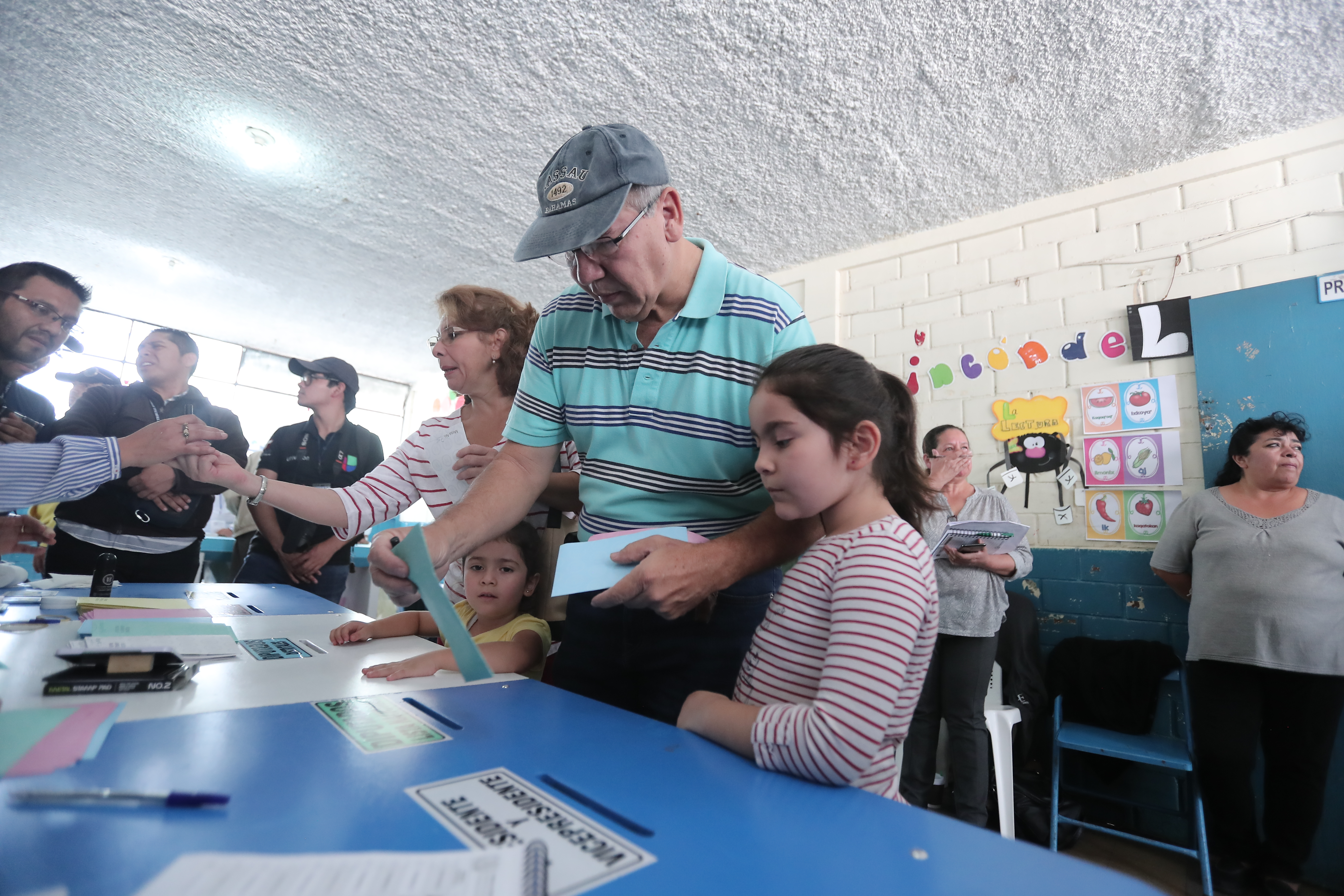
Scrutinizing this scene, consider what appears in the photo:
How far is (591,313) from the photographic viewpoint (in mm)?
1209

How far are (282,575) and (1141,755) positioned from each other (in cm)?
346

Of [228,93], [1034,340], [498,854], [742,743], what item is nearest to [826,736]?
[742,743]

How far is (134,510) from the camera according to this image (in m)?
2.30

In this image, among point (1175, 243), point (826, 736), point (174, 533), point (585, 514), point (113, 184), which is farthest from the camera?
point (113, 184)

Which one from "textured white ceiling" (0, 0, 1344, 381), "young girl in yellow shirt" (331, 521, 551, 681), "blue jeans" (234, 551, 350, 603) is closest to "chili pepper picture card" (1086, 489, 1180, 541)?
"textured white ceiling" (0, 0, 1344, 381)

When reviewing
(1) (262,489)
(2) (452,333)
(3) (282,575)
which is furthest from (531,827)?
(3) (282,575)

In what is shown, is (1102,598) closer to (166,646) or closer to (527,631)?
(527,631)

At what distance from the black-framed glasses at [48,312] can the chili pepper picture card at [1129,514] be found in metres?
3.88

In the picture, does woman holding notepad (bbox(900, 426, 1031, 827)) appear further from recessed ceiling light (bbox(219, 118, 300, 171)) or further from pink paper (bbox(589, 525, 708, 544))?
recessed ceiling light (bbox(219, 118, 300, 171))

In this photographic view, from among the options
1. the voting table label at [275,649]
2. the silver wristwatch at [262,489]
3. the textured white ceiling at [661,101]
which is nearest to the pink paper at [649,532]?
the voting table label at [275,649]

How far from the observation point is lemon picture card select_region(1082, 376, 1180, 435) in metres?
2.67

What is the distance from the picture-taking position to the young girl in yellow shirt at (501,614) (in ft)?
4.16

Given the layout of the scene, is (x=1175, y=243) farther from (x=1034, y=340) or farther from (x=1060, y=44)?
(x=1060, y=44)

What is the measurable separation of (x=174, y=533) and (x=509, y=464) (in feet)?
6.47
